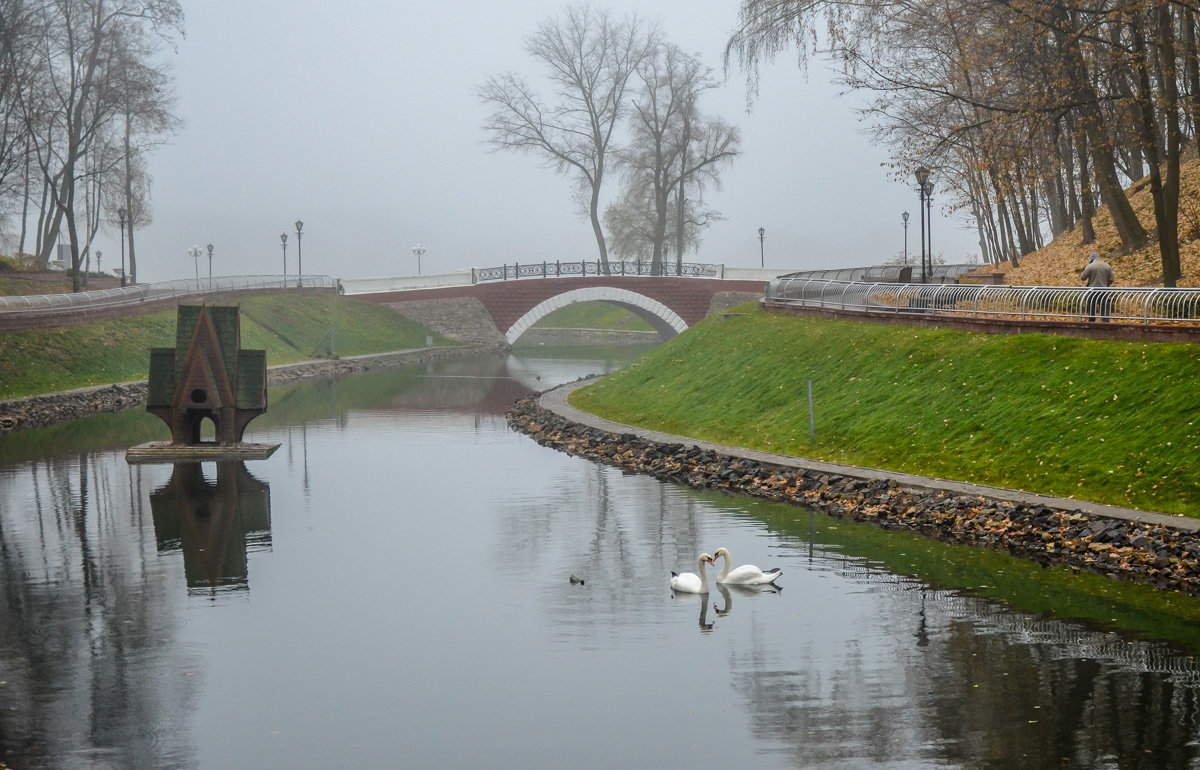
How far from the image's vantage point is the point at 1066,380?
74.5 feet

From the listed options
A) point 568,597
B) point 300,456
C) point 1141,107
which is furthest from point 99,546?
point 1141,107

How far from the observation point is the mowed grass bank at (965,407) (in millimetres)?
19406

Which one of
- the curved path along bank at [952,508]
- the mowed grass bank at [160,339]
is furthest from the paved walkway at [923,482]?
the mowed grass bank at [160,339]

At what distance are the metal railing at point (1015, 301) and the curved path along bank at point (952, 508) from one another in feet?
17.9

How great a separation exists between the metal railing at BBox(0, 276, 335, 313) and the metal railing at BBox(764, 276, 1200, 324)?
2879 centimetres

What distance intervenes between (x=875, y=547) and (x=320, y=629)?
28.3ft

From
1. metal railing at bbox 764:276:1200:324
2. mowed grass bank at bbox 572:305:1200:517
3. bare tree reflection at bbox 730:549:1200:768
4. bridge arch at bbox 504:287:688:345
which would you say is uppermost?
bridge arch at bbox 504:287:688:345

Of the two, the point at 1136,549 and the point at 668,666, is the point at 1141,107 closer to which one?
the point at 1136,549

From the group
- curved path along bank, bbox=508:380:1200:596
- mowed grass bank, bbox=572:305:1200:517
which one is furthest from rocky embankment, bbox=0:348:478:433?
curved path along bank, bbox=508:380:1200:596

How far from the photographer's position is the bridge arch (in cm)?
7094

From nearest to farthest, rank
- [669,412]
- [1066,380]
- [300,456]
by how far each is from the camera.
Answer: [1066,380], [300,456], [669,412]

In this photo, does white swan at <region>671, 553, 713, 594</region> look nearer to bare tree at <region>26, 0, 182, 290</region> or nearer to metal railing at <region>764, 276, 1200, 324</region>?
metal railing at <region>764, 276, 1200, 324</region>

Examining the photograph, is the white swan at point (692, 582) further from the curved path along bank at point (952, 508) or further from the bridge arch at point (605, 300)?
the bridge arch at point (605, 300)

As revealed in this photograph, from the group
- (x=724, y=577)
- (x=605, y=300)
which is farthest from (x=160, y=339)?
(x=724, y=577)
